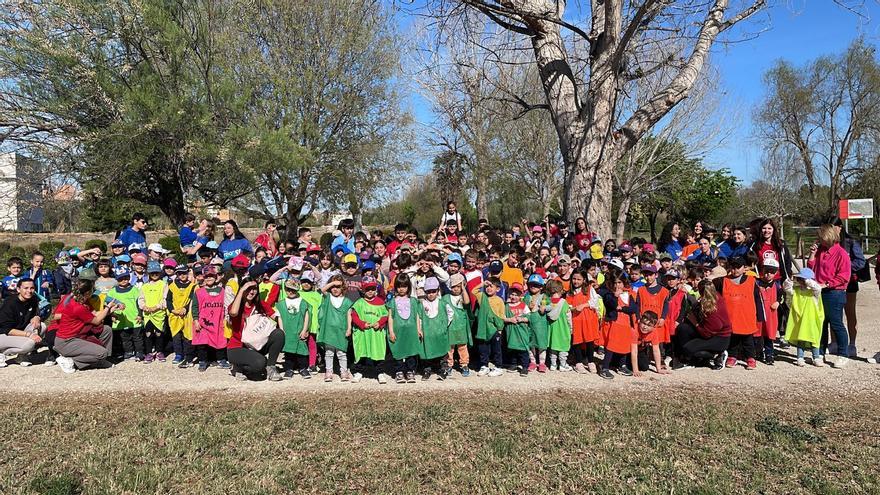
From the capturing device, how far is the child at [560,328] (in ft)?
22.7

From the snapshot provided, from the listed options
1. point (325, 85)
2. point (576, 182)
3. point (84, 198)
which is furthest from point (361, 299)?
point (325, 85)

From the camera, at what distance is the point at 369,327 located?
6.56 meters

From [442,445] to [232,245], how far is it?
5.48 meters

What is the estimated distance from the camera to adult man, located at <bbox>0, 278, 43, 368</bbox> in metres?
7.37

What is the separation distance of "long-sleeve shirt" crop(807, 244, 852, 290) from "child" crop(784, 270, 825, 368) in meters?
0.13

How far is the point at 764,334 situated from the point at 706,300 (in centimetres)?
103

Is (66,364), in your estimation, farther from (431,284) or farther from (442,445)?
(442,445)

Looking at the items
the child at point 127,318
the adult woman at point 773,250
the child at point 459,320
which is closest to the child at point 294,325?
the child at point 459,320

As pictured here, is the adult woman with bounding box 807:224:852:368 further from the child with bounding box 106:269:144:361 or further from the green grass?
the child with bounding box 106:269:144:361

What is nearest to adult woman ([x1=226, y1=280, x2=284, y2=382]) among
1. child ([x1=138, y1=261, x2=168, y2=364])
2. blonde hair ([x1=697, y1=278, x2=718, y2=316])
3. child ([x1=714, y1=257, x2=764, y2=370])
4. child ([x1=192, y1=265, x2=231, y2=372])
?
child ([x1=192, y1=265, x2=231, y2=372])

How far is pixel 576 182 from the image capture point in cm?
1065

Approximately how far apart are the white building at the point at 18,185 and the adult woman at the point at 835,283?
1677 cm

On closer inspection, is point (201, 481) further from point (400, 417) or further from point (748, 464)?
point (748, 464)

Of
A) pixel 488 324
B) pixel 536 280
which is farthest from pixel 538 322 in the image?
pixel 488 324
